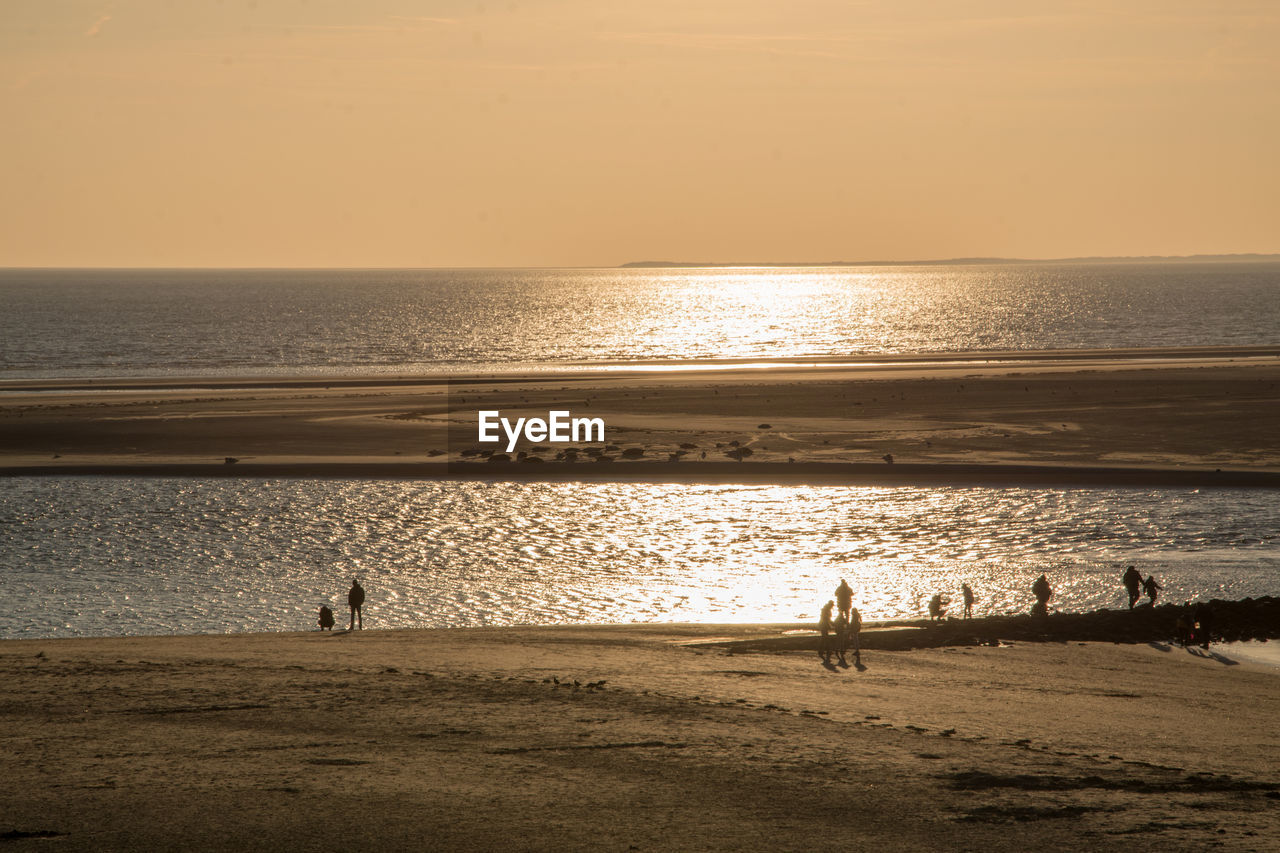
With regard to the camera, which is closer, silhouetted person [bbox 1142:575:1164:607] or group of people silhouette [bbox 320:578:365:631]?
group of people silhouette [bbox 320:578:365:631]

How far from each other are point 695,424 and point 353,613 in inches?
1333

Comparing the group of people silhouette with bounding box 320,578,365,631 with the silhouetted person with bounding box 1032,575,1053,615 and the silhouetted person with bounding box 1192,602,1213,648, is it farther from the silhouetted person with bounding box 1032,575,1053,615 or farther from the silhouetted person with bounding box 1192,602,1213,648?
the silhouetted person with bounding box 1192,602,1213,648

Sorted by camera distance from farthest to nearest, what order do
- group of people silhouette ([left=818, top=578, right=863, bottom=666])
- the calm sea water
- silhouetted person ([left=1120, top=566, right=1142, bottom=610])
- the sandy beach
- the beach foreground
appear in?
the calm sea water → the sandy beach → silhouetted person ([left=1120, top=566, right=1142, bottom=610]) → group of people silhouette ([left=818, top=578, right=863, bottom=666]) → the beach foreground

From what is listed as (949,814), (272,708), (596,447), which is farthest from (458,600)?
(596,447)

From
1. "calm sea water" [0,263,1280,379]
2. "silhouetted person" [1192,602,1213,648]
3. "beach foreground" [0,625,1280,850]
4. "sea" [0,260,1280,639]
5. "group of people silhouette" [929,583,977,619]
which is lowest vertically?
"beach foreground" [0,625,1280,850]

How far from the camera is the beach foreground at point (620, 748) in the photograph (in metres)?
11.7

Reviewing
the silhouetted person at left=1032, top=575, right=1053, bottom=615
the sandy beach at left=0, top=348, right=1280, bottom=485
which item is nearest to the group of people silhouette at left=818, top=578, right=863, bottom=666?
the silhouetted person at left=1032, top=575, right=1053, bottom=615

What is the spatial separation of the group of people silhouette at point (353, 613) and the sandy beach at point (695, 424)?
20278 millimetres

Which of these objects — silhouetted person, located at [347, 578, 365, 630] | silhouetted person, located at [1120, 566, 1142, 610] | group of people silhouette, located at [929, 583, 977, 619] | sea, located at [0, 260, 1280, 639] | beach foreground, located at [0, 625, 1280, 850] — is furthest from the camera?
sea, located at [0, 260, 1280, 639]

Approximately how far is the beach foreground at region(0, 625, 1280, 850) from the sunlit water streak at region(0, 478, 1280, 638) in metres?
5.44

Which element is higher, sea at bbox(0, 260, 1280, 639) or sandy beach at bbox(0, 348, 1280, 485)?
sandy beach at bbox(0, 348, 1280, 485)

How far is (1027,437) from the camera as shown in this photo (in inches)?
2013

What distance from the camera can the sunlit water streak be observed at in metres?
26.0

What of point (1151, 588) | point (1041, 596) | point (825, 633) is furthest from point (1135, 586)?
point (825, 633)
